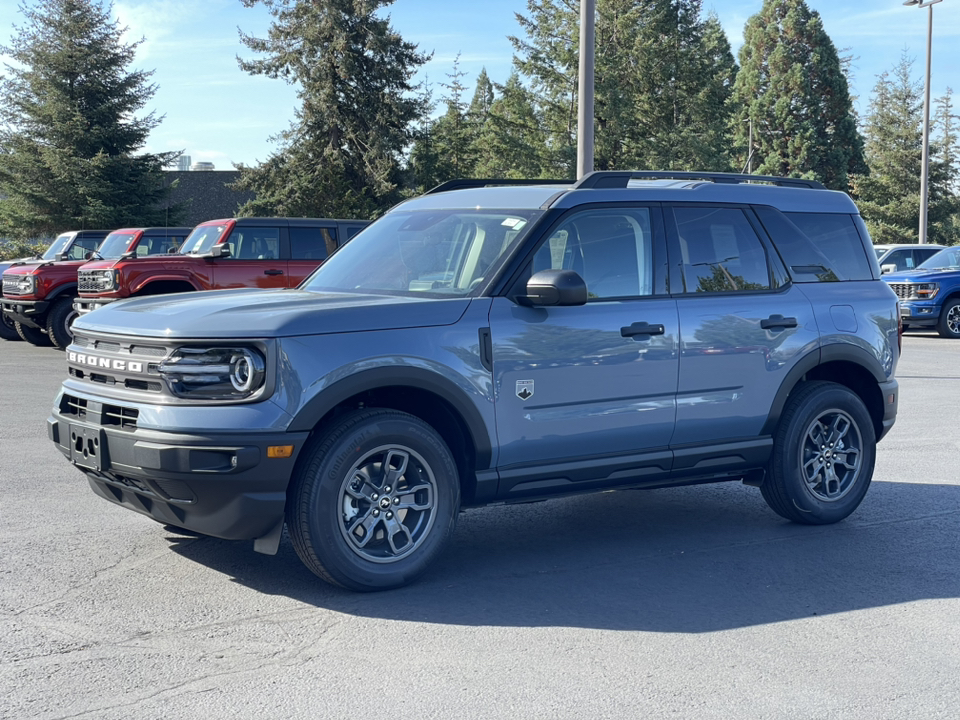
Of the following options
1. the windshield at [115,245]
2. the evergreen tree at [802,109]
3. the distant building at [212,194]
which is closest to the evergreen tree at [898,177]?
the evergreen tree at [802,109]

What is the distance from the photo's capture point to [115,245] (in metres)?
20.0

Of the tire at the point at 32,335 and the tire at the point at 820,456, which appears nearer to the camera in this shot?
the tire at the point at 820,456

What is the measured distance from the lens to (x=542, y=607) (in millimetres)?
5004

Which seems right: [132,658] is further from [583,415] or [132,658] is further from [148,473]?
[583,415]

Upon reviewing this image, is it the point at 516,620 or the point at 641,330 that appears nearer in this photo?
the point at 516,620

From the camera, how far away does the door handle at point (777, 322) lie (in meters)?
6.36

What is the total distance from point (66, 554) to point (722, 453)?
3572mm

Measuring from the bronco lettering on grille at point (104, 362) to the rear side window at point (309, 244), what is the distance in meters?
11.5

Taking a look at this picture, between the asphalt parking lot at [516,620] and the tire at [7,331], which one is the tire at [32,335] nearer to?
the tire at [7,331]

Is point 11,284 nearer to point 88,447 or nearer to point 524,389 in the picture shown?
A: point 88,447

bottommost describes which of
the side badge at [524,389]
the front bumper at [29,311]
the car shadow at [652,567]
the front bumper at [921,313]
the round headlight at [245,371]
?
the car shadow at [652,567]

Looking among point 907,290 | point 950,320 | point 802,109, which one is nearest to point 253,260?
point 907,290

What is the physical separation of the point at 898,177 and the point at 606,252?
55.8 metres

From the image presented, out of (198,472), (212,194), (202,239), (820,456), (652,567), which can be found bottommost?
(652,567)
